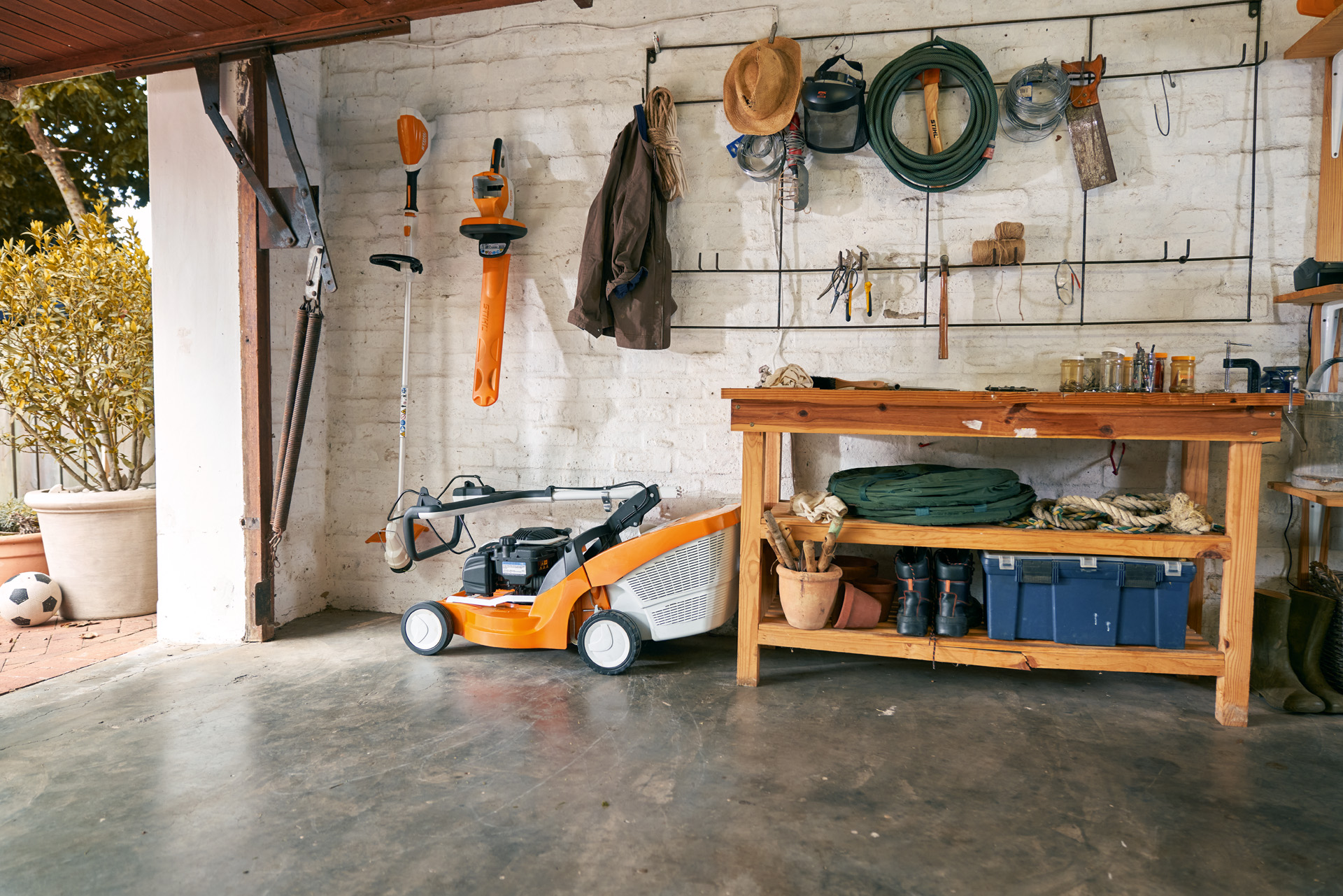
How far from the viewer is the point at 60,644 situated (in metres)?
3.61

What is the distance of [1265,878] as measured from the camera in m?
1.82

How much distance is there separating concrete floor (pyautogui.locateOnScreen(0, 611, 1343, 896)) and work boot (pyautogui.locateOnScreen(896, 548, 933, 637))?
0.27 meters

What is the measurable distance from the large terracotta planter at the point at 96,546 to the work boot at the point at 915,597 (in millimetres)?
3538

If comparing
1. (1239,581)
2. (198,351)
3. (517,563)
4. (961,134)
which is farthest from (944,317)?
(198,351)

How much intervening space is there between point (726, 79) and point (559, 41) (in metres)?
0.93

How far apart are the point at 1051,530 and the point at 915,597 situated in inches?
20.5

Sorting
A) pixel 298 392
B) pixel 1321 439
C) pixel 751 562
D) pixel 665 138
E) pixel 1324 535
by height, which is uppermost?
pixel 665 138

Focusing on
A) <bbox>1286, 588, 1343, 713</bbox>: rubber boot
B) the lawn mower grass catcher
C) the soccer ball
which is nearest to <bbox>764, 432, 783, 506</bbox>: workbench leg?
Result: the lawn mower grass catcher

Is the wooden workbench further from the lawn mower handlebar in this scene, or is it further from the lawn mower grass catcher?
the lawn mower handlebar

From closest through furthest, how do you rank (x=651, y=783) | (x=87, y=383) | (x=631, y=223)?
1. (x=651, y=783)
2. (x=631, y=223)
3. (x=87, y=383)

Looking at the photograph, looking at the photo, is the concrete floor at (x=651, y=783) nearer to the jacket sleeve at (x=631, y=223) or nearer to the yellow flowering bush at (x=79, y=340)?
the yellow flowering bush at (x=79, y=340)

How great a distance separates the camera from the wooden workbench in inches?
104

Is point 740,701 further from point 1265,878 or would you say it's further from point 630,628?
point 1265,878

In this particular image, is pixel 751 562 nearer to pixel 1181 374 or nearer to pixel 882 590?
pixel 882 590
